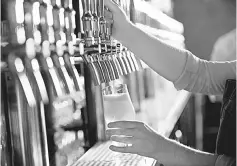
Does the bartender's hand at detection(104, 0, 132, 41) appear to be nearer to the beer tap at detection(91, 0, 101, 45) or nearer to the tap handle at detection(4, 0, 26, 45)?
the beer tap at detection(91, 0, 101, 45)

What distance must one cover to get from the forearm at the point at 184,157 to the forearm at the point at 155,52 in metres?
0.34

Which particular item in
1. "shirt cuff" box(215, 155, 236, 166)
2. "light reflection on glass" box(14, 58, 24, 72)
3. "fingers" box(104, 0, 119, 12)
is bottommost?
"shirt cuff" box(215, 155, 236, 166)

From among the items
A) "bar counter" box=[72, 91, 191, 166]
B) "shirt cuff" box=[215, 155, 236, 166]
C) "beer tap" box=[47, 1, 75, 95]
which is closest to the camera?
"beer tap" box=[47, 1, 75, 95]

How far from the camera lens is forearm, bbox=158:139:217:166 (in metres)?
1.44

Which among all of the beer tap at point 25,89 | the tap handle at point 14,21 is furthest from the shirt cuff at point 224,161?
the tap handle at point 14,21

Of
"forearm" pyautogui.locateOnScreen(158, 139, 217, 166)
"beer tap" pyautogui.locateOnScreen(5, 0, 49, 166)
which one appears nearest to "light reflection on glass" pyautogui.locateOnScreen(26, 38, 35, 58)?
"beer tap" pyautogui.locateOnScreen(5, 0, 49, 166)

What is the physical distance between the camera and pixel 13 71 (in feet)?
3.66

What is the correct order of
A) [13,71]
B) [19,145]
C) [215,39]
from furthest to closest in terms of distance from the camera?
[215,39] → [19,145] → [13,71]

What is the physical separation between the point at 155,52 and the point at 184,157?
18.5 inches

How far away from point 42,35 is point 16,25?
6.1 inches

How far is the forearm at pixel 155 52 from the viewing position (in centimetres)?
154

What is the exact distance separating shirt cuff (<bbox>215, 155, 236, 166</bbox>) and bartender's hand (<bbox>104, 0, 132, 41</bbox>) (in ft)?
2.17

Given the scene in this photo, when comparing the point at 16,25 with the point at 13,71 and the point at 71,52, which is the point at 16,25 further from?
the point at 71,52

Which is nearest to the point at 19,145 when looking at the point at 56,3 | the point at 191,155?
the point at 56,3
